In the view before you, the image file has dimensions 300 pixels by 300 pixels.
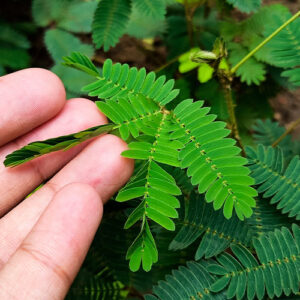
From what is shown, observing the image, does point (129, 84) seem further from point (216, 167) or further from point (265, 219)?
point (265, 219)

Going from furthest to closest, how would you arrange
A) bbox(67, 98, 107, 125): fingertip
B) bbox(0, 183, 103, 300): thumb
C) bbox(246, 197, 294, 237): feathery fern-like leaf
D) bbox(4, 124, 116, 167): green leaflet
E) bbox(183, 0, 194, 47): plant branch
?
bbox(183, 0, 194, 47): plant branch, bbox(67, 98, 107, 125): fingertip, bbox(246, 197, 294, 237): feathery fern-like leaf, bbox(4, 124, 116, 167): green leaflet, bbox(0, 183, 103, 300): thumb

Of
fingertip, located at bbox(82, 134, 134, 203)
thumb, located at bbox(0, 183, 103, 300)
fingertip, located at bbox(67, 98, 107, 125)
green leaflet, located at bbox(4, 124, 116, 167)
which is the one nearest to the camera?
thumb, located at bbox(0, 183, 103, 300)

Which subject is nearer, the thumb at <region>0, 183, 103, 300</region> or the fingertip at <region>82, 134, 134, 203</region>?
the thumb at <region>0, 183, 103, 300</region>

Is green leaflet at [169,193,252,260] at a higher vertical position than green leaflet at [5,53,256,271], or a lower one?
lower

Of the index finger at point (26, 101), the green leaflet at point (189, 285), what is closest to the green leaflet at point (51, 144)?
the index finger at point (26, 101)

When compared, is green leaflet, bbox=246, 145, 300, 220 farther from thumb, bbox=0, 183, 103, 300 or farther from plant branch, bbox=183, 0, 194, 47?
plant branch, bbox=183, 0, 194, 47

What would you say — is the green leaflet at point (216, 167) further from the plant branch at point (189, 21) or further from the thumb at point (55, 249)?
the plant branch at point (189, 21)

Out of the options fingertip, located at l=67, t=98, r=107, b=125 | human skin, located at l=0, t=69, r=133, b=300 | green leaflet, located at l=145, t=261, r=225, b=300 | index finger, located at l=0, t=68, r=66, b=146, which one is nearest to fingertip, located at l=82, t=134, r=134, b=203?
human skin, located at l=0, t=69, r=133, b=300
